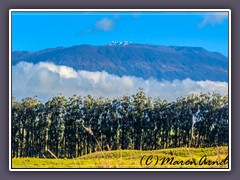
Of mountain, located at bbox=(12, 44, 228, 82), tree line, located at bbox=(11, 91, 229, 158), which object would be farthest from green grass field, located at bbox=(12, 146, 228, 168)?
mountain, located at bbox=(12, 44, 228, 82)

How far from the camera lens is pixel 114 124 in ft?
144

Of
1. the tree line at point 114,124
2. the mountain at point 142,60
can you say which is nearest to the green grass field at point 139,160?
the tree line at point 114,124

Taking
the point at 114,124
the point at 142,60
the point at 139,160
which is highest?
the point at 142,60

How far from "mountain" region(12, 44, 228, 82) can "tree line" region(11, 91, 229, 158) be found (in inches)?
13.1

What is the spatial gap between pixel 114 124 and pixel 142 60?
95 centimetres

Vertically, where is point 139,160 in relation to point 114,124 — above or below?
below

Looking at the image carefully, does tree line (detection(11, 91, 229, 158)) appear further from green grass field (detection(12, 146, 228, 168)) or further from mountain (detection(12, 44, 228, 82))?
mountain (detection(12, 44, 228, 82))

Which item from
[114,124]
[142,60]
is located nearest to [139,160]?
[114,124]

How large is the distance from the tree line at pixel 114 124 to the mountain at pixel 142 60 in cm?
33

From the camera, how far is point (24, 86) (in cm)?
4353

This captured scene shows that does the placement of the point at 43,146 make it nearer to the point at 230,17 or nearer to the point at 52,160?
the point at 52,160

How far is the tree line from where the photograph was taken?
43.6m

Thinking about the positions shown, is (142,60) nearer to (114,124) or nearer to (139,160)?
(114,124)

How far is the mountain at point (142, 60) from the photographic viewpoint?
1715 inches
